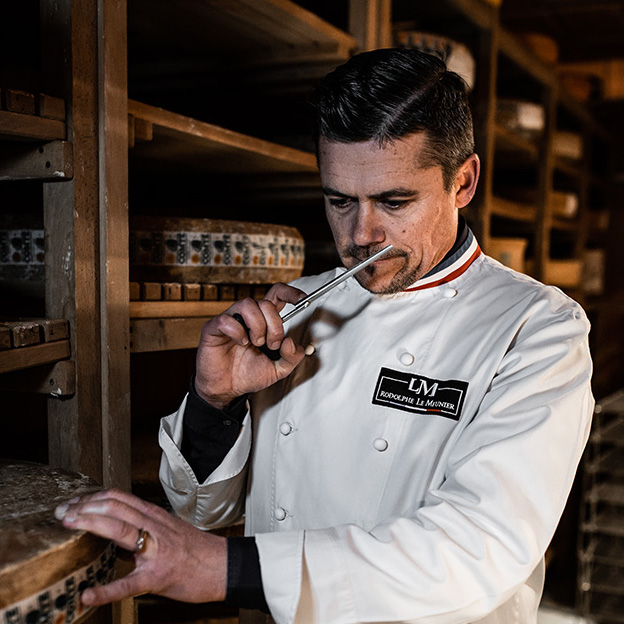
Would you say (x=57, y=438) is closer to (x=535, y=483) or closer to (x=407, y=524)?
(x=407, y=524)

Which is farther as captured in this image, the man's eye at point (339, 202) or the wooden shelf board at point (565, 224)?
the wooden shelf board at point (565, 224)

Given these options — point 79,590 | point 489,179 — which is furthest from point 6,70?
point 489,179

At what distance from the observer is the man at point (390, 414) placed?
32.7 inches

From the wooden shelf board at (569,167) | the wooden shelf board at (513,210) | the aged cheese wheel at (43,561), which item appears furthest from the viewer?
the wooden shelf board at (569,167)

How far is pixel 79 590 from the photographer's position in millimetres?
715

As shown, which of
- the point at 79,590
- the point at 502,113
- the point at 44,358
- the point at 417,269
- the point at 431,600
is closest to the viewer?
the point at 79,590

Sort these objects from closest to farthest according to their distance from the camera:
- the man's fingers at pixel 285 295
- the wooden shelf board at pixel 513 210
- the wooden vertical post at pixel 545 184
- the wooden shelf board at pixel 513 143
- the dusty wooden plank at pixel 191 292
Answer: the man's fingers at pixel 285 295, the dusty wooden plank at pixel 191 292, the wooden shelf board at pixel 513 143, the wooden shelf board at pixel 513 210, the wooden vertical post at pixel 545 184

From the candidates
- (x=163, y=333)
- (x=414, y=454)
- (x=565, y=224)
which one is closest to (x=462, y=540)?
(x=414, y=454)

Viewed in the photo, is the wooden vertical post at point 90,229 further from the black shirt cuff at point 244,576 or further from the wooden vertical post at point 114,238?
the black shirt cuff at point 244,576

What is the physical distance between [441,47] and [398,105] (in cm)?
103

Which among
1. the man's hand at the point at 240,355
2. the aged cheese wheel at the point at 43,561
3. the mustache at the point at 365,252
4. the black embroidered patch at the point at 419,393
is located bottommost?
the aged cheese wheel at the point at 43,561

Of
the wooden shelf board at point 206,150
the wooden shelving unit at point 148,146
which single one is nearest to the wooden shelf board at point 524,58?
the wooden shelving unit at point 148,146

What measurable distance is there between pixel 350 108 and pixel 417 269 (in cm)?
29

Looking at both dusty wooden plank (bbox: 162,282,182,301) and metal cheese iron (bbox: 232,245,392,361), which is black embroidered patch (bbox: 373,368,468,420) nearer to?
metal cheese iron (bbox: 232,245,392,361)
